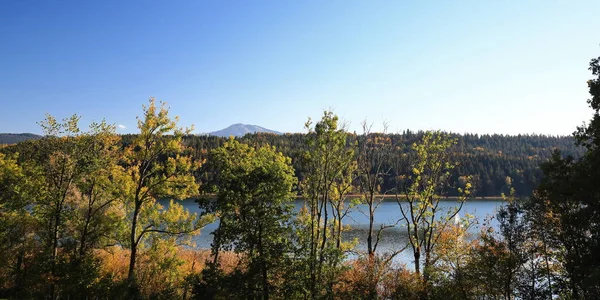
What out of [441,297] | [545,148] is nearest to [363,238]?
[441,297]

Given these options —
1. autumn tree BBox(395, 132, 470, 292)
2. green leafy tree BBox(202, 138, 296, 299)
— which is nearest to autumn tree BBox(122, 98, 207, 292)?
green leafy tree BBox(202, 138, 296, 299)

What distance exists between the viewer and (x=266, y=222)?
53.9 ft

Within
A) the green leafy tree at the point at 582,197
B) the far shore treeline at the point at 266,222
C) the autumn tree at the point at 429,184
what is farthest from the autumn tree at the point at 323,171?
the green leafy tree at the point at 582,197

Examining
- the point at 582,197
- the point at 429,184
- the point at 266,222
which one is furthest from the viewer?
the point at 429,184

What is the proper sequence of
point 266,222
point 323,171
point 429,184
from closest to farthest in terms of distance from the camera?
point 266,222, point 323,171, point 429,184

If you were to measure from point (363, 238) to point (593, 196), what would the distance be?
35883 millimetres

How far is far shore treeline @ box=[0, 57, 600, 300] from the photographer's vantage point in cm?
1611

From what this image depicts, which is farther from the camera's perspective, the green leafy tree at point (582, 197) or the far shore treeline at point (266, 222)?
the far shore treeline at point (266, 222)

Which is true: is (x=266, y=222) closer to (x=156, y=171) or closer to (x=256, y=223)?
(x=256, y=223)

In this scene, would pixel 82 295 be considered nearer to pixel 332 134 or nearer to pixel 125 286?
pixel 125 286

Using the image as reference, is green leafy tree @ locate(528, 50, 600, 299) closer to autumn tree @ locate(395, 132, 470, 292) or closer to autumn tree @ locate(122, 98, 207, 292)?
autumn tree @ locate(395, 132, 470, 292)

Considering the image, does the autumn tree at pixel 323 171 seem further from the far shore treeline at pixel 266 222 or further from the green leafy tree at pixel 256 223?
the green leafy tree at pixel 256 223

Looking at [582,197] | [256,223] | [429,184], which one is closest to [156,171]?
[256,223]

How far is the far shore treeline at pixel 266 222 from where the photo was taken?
1611cm
